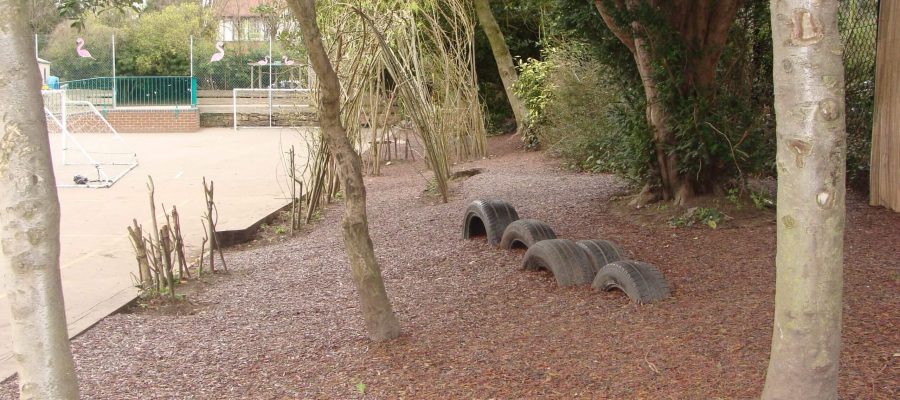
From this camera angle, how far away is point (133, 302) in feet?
22.1

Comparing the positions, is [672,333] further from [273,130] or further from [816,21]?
[273,130]

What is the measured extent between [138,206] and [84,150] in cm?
536

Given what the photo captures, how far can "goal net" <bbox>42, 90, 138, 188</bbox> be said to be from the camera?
1584 cm

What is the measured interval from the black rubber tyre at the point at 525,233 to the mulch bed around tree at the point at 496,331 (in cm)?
15

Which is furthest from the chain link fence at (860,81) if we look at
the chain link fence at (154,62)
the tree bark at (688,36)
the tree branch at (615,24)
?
the chain link fence at (154,62)

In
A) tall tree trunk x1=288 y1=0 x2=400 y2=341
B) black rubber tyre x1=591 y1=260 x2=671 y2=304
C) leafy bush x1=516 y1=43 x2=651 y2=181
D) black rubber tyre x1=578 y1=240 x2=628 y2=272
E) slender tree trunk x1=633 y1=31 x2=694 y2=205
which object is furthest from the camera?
leafy bush x1=516 y1=43 x2=651 y2=181

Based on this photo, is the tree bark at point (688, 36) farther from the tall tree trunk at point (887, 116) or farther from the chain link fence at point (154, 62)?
the chain link fence at point (154, 62)

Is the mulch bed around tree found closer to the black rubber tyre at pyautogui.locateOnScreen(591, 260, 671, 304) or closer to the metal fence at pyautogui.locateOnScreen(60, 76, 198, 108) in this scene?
the black rubber tyre at pyautogui.locateOnScreen(591, 260, 671, 304)

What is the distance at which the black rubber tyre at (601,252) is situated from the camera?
6246 mm

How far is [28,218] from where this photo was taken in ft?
9.53

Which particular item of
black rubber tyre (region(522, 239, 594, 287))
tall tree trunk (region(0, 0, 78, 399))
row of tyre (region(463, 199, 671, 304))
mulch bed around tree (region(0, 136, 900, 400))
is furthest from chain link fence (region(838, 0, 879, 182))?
tall tree trunk (region(0, 0, 78, 399))

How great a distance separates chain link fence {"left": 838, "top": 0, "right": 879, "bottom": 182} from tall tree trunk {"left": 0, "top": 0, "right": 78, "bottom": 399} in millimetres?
7779

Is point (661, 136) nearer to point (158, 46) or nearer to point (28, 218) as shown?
point (28, 218)

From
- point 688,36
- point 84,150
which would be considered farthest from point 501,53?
point 688,36
